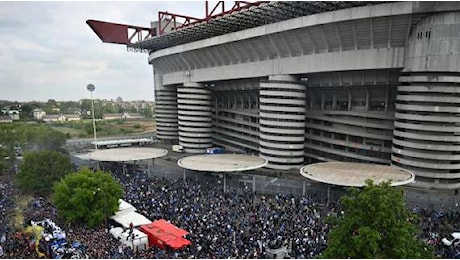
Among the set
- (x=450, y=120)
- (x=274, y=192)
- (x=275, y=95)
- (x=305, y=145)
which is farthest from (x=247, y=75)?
(x=450, y=120)

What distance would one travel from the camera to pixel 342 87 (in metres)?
42.3

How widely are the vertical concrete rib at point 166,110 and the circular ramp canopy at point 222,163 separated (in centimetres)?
3255

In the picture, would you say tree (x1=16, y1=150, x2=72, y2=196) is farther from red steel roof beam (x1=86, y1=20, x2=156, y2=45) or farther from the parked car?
red steel roof beam (x1=86, y1=20, x2=156, y2=45)

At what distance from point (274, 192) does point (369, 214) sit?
19.1 meters

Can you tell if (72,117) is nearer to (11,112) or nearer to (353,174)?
(11,112)

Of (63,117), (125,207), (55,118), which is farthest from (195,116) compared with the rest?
(63,117)

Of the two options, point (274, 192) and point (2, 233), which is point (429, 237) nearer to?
point (274, 192)

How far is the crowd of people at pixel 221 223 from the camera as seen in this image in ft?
66.2

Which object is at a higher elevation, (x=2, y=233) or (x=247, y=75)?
(x=247, y=75)

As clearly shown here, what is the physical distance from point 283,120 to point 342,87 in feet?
27.8

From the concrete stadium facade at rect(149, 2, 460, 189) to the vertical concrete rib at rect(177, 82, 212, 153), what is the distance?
178 millimetres

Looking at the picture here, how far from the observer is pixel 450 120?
105 ft

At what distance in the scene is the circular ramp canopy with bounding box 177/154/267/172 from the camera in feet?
116

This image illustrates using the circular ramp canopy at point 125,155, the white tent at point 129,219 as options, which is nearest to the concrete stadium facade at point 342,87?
the circular ramp canopy at point 125,155
